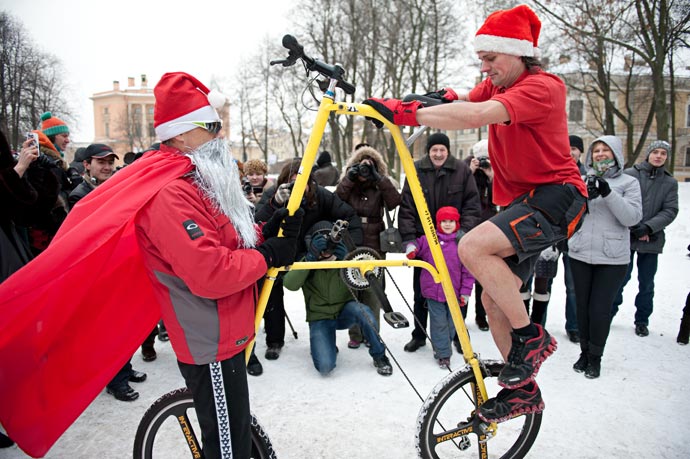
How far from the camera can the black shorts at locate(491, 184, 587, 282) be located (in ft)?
7.91

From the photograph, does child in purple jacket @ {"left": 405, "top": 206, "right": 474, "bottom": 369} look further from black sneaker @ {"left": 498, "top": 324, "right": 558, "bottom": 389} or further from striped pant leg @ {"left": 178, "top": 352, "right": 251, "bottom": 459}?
striped pant leg @ {"left": 178, "top": 352, "right": 251, "bottom": 459}

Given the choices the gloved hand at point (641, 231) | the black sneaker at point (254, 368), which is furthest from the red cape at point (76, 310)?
the gloved hand at point (641, 231)

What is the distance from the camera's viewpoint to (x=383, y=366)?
174 inches

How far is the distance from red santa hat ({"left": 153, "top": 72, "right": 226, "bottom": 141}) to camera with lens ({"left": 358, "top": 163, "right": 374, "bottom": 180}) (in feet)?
8.82

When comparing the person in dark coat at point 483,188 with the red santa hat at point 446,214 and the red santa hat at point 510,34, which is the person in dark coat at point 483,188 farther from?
the red santa hat at point 510,34

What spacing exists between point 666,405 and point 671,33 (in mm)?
17468

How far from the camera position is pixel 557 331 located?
5.47m

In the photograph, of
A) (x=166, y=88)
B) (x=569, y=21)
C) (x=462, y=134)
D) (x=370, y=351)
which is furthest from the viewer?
(x=462, y=134)

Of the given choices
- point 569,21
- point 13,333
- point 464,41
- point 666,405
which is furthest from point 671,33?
point 13,333

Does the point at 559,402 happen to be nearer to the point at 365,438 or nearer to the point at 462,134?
the point at 365,438

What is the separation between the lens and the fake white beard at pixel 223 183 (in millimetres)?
2141

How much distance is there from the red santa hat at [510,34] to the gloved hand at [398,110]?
19.8 inches

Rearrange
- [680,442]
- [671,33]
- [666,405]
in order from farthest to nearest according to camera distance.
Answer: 1. [671,33]
2. [666,405]
3. [680,442]

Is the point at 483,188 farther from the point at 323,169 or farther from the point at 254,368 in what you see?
the point at 254,368
